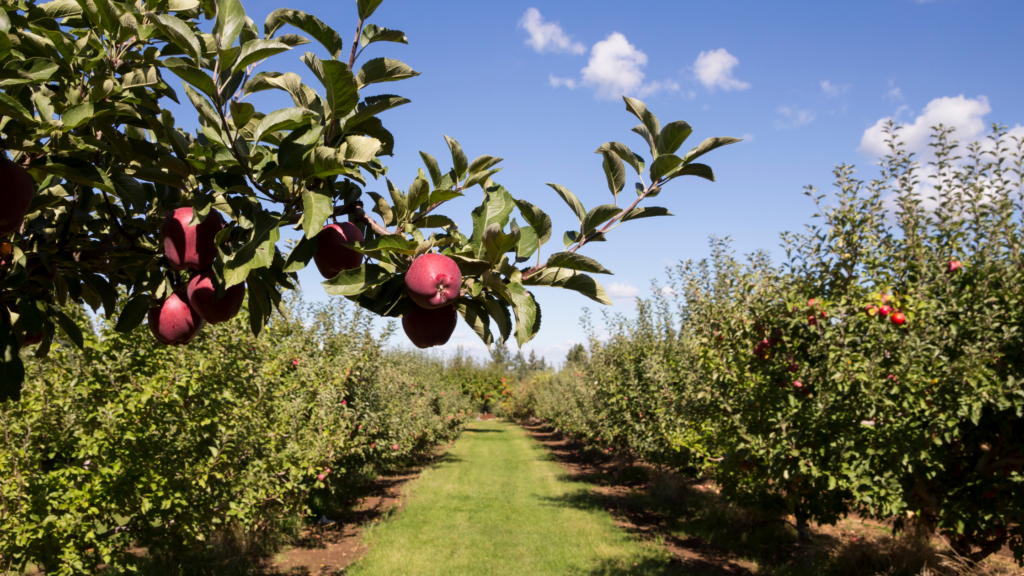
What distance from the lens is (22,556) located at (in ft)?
13.7

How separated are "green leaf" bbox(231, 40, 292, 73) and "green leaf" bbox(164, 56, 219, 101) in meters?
0.08

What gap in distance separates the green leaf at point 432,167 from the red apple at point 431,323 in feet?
1.09

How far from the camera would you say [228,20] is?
1171 mm

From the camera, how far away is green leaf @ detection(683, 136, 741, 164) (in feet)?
3.91

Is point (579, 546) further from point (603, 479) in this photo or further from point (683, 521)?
point (603, 479)

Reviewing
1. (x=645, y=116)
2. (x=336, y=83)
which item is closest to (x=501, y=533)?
(x=645, y=116)

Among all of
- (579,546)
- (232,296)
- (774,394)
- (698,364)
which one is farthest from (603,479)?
(232,296)

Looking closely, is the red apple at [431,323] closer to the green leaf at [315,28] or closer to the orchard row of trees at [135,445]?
the green leaf at [315,28]

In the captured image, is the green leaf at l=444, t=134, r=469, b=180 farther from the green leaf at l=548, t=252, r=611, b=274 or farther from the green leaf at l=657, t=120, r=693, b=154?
the green leaf at l=657, t=120, r=693, b=154

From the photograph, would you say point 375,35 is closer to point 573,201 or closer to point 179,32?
point 179,32

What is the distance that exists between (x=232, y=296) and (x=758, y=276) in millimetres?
6206

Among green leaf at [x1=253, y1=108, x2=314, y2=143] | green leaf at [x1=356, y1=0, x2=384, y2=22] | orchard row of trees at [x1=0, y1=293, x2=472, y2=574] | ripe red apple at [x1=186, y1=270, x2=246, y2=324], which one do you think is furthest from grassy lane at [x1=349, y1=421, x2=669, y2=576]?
green leaf at [x1=356, y1=0, x2=384, y2=22]

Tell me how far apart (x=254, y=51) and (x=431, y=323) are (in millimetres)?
733

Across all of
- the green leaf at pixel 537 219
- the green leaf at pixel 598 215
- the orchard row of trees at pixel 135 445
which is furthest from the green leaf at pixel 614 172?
the orchard row of trees at pixel 135 445
